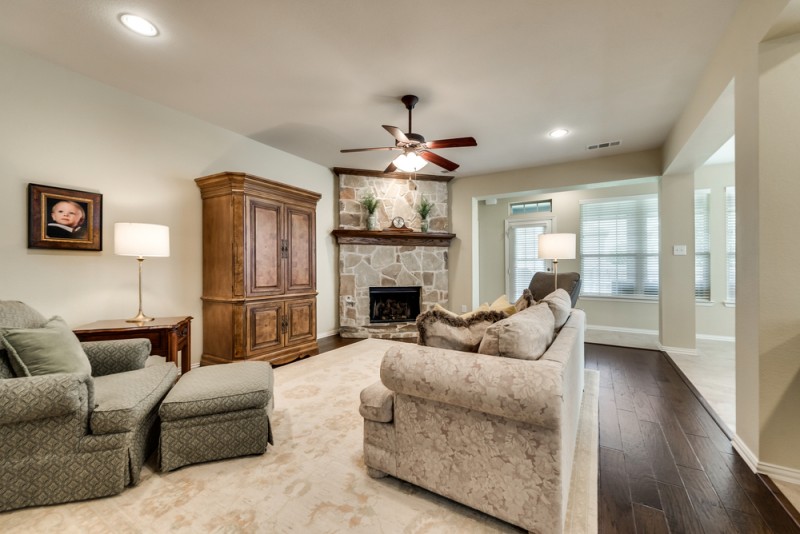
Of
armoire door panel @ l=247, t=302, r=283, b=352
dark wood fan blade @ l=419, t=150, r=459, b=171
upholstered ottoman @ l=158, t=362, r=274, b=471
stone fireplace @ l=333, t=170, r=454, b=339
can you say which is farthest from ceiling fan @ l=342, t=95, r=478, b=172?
upholstered ottoman @ l=158, t=362, r=274, b=471

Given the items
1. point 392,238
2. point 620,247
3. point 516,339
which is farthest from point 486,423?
point 620,247

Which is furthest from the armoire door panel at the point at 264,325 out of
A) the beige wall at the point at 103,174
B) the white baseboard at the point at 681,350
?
the white baseboard at the point at 681,350

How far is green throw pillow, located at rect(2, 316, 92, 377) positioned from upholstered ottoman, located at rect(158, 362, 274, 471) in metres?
0.49

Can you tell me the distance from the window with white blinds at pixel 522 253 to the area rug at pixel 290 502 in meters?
4.53

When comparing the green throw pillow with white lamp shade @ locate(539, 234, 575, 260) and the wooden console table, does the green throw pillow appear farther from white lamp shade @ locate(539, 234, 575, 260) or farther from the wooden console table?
white lamp shade @ locate(539, 234, 575, 260)

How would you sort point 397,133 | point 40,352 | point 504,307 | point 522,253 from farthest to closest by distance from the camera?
point 522,253 → point 397,133 → point 504,307 → point 40,352

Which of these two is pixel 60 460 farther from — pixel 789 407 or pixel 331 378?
pixel 789 407

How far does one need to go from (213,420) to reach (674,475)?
2.56 metres

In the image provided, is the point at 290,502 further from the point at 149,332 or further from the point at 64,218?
the point at 64,218

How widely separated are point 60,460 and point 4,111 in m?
2.54

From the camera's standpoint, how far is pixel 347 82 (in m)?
2.85

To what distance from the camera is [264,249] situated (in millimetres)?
3709

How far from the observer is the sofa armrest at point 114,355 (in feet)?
6.96

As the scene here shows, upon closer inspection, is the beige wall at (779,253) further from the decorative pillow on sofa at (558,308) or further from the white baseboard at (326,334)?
the white baseboard at (326,334)
